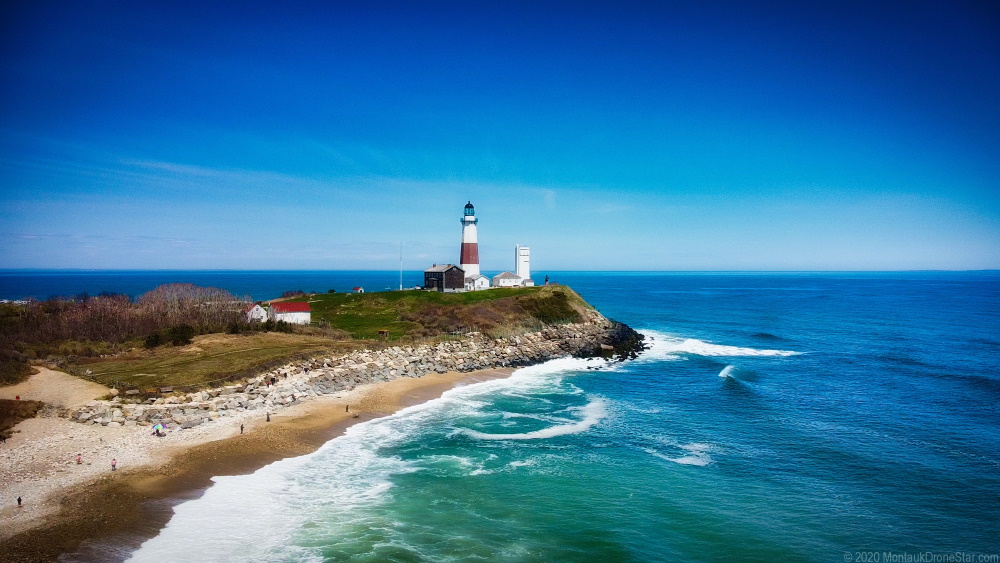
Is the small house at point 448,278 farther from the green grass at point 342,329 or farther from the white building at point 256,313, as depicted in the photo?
the white building at point 256,313

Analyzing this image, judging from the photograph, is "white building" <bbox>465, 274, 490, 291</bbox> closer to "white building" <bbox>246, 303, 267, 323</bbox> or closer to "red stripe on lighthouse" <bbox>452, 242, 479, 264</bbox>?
"red stripe on lighthouse" <bbox>452, 242, 479, 264</bbox>

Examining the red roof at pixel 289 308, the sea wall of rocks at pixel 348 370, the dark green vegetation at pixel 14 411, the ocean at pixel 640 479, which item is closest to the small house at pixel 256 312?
the red roof at pixel 289 308

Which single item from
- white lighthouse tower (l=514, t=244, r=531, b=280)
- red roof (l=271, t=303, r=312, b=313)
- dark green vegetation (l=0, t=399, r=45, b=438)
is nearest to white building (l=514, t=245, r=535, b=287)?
white lighthouse tower (l=514, t=244, r=531, b=280)

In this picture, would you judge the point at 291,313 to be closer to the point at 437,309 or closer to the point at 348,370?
the point at 437,309

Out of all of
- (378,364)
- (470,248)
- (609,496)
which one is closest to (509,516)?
(609,496)

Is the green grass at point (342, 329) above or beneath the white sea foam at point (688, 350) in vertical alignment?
above

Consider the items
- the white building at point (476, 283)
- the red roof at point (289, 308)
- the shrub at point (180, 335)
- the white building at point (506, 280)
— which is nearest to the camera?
the shrub at point (180, 335)
